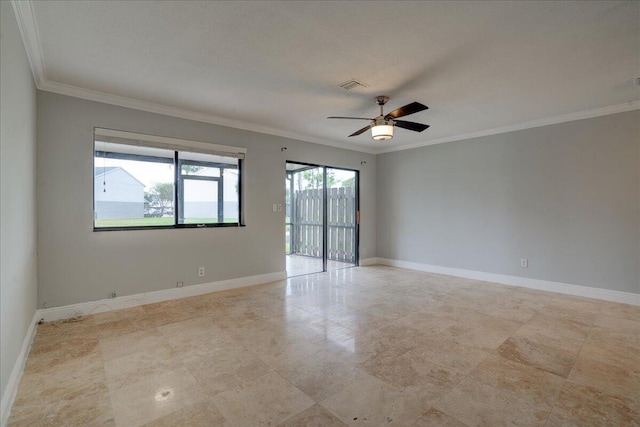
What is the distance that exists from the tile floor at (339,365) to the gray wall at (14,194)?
15.5 inches

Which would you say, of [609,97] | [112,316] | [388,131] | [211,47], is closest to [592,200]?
[609,97]

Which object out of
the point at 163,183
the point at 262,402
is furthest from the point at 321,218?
the point at 262,402

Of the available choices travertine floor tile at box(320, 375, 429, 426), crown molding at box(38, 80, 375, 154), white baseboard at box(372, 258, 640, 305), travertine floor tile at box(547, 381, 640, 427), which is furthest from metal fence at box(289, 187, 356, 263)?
travertine floor tile at box(547, 381, 640, 427)

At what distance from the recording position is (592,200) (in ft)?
13.8

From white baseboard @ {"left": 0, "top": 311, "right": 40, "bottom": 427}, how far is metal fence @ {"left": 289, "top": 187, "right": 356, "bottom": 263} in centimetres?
491

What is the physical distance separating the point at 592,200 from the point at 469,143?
6.56 ft

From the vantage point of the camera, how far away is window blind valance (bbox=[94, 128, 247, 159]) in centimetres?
364

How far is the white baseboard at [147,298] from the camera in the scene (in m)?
3.32

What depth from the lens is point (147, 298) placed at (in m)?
3.90

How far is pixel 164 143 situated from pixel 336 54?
106 inches

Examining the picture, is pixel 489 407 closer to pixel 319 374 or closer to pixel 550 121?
pixel 319 374

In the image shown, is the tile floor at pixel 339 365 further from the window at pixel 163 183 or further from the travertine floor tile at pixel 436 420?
the window at pixel 163 183

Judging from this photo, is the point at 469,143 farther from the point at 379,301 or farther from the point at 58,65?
the point at 58,65

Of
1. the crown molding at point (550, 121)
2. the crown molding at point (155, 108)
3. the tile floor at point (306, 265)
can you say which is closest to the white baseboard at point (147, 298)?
the tile floor at point (306, 265)
